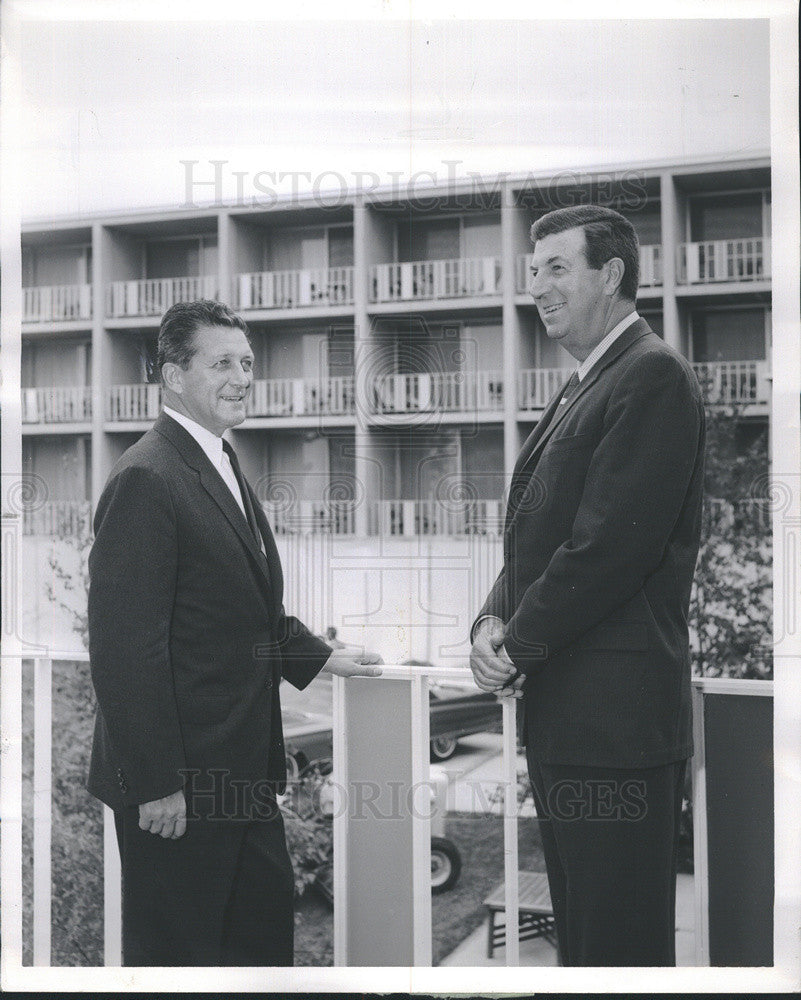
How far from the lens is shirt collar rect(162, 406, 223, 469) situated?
7.36 ft

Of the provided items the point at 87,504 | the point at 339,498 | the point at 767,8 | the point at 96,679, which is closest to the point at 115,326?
the point at 87,504

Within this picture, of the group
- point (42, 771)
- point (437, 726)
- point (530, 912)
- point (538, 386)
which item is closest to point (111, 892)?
point (42, 771)

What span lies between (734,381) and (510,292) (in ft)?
1.83

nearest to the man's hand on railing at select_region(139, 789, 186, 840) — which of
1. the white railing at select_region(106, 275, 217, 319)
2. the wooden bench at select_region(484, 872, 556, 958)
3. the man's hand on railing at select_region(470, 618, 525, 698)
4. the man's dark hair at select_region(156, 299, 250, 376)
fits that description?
the man's hand on railing at select_region(470, 618, 525, 698)

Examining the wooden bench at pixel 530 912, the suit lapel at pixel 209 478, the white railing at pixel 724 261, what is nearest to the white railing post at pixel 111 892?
the suit lapel at pixel 209 478

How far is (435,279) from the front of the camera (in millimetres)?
2301

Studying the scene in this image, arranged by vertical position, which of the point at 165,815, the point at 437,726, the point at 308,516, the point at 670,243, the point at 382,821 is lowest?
the point at 382,821

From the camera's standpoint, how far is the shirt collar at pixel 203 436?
7.36ft

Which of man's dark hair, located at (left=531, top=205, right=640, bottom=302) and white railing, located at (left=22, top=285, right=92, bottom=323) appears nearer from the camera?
man's dark hair, located at (left=531, top=205, right=640, bottom=302)

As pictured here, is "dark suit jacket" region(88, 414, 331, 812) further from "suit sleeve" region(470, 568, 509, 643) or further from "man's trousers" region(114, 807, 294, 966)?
"suit sleeve" region(470, 568, 509, 643)

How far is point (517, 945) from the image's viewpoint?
2.35 meters

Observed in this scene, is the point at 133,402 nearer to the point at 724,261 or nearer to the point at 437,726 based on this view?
the point at 437,726

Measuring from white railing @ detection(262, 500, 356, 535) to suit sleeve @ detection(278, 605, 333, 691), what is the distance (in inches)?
7.6

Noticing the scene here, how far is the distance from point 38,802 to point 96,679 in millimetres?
584
